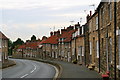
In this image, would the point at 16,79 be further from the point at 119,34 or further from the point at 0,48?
the point at 0,48

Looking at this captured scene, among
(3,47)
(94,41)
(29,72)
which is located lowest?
(29,72)

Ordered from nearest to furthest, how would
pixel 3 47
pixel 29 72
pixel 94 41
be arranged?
1. pixel 94 41
2. pixel 29 72
3. pixel 3 47

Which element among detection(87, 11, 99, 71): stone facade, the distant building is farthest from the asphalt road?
the distant building

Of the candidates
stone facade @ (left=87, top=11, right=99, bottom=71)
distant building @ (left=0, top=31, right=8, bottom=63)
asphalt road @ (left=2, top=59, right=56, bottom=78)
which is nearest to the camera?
stone facade @ (left=87, top=11, right=99, bottom=71)

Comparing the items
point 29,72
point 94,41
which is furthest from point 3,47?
point 94,41

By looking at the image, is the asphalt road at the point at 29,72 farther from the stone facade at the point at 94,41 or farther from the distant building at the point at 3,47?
the distant building at the point at 3,47

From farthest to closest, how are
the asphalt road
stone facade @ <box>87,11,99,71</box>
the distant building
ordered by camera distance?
the distant building, the asphalt road, stone facade @ <box>87,11,99,71</box>

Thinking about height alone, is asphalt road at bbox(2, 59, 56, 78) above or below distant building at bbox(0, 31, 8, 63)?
below

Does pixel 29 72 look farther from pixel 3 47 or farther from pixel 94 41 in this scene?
pixel 3 47

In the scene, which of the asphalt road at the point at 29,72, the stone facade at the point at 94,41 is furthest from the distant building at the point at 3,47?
the stone facade at the point at 94,41

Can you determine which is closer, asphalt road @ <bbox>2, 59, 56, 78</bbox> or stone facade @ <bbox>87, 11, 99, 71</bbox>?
stone facade @ <bbox>87, 11, 99, 71</bbox>

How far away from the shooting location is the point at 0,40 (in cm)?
5003

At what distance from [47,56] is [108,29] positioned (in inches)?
2441

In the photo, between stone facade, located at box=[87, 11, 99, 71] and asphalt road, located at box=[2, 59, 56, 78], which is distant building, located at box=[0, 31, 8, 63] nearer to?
asphalt road, located at box=[2, 59, 56, 78]
